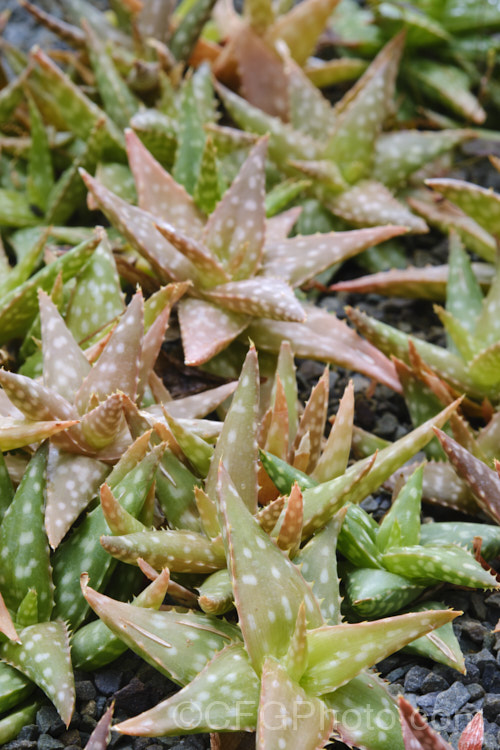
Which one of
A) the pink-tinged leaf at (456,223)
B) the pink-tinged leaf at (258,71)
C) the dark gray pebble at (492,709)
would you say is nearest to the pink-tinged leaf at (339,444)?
the dark gray pebble at (492,709)

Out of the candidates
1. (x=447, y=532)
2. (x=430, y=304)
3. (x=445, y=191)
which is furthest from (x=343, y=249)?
(x=447, y=532)

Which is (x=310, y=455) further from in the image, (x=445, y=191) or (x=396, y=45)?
(x=396, y=45)

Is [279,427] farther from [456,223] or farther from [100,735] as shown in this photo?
[456,223]

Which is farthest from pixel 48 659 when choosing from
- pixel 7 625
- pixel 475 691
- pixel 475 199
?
pixel 475 199

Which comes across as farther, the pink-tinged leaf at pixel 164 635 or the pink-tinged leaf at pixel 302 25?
the pink-tinged leaf at pixel 302 25

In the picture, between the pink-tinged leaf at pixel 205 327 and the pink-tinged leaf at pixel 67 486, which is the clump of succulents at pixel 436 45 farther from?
the pink-tinged leaf at pixel 67 486
